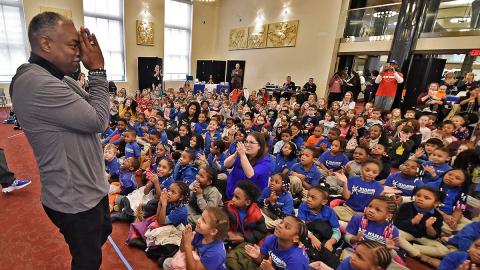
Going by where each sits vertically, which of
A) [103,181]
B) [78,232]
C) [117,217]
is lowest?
[117,217]

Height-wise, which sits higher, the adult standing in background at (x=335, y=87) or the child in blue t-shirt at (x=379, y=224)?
the adult standing in background at (x=335, y=87)

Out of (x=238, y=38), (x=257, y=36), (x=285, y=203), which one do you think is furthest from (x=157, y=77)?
(x=285, y=203)

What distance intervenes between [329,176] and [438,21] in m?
6.19

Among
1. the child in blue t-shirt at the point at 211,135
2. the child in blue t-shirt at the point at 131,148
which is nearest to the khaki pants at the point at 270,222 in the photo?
the child in blue t-shirt at the point at 211,135

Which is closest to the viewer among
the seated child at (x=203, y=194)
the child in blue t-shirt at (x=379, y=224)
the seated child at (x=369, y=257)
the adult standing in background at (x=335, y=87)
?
the seated child at (x=369, y=257)

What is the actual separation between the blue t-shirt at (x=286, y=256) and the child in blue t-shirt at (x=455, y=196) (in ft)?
5.70

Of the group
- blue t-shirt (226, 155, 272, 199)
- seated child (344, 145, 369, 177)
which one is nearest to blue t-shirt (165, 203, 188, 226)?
blue t-shirt (226, 155, 272, 199)

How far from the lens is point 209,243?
1.66m

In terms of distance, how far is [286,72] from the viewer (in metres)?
10.3

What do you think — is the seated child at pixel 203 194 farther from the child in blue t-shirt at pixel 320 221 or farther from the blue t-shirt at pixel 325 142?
the blue t-shirt at pixel 325 142

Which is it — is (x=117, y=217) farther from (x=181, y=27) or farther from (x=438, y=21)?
(x=181, y=27)

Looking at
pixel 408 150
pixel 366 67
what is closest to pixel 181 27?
pixel 366 67

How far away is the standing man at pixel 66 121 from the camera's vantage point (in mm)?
942

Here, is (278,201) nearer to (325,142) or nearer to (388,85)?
(325,142)
